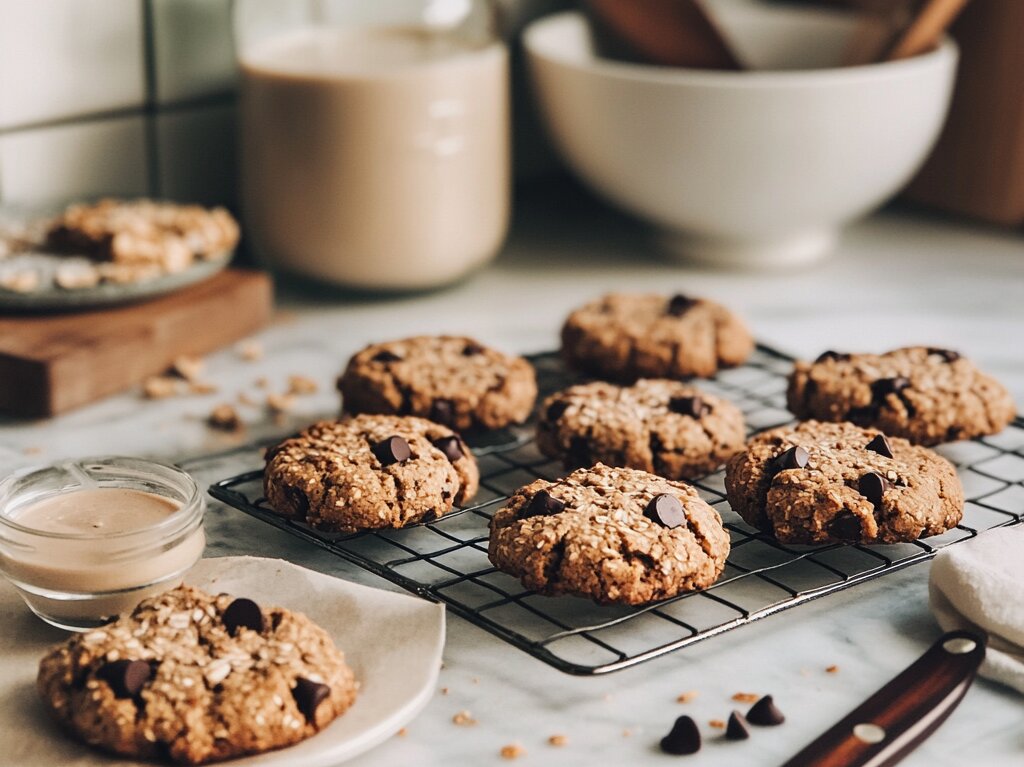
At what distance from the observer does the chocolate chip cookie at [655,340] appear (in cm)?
153

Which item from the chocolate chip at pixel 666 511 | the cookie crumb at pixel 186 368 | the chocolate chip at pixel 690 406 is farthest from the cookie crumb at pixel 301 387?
the chocolate chip at pixel 666 511

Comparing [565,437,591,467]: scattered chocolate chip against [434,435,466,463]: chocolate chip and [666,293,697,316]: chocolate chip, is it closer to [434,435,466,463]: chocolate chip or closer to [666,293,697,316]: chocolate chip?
[434,435,466,463]: chocolate chip

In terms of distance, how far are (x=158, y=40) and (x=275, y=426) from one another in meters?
0.68

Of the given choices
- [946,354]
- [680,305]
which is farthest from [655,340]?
[946,354]

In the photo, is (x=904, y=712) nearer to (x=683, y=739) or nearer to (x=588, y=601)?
(x=683, y=739)

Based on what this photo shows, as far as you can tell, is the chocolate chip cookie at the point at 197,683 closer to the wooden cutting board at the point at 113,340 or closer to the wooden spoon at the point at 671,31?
the wooden cutting board at the point at 113,340

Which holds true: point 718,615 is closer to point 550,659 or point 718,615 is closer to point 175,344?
point 550,659

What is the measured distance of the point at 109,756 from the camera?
0.88m

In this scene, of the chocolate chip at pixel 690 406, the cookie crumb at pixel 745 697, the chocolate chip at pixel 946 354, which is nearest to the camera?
the cookie crumb at pixel 745 697

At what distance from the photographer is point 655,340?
60.2 inches

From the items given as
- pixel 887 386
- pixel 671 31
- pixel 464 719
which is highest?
pixel 671 31

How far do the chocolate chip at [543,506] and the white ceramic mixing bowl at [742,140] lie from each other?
894 mm

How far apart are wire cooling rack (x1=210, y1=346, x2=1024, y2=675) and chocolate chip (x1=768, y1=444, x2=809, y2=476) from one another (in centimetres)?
6

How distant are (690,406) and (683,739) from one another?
463mm
